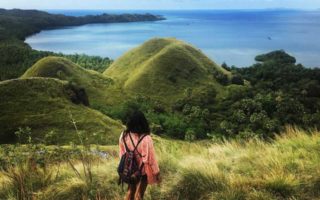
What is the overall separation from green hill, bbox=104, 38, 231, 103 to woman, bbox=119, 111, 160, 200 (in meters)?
80.7

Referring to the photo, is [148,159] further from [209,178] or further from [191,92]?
[191,92]

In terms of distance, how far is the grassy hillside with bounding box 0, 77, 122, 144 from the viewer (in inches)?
1790

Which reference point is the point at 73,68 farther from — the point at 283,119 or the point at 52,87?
the point at 283,119

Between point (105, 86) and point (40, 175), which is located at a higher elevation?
point (40, 175)

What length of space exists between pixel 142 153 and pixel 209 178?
1475 mm

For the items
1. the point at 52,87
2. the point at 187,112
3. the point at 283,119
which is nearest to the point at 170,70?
the point at 187,112

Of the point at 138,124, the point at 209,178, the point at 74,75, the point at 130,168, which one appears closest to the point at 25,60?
the point at 74,75

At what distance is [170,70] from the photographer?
9975 centimetres

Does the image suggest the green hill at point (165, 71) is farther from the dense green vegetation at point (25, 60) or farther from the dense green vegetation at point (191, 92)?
the dense green vegetation at point (25, 60)

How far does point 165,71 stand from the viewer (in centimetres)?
9919

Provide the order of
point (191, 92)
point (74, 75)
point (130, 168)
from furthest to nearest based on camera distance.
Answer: point (191, 92) < point (74, 75) < point (130, 168)

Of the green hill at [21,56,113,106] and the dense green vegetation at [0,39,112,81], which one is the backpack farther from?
the dense green vegetation at [0,39,112,81]

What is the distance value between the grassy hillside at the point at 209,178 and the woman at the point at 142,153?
1.94 feet

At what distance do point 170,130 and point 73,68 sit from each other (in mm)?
33547
